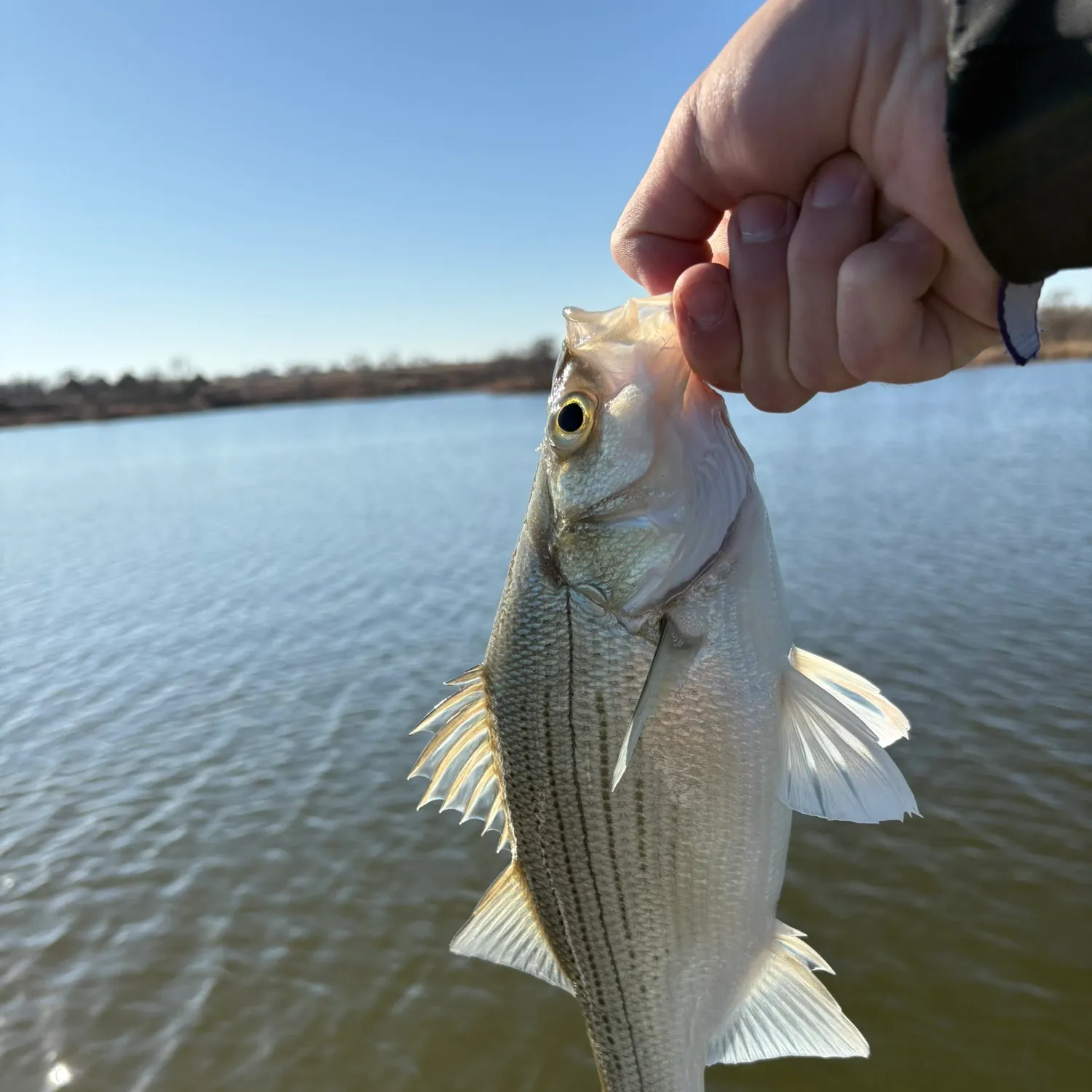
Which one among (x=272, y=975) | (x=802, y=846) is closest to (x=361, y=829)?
(x=272, y=975)

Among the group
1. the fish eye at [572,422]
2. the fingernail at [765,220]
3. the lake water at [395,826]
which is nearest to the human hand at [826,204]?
the fingernail at [765,220]

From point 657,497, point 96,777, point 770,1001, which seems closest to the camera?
point 657,497

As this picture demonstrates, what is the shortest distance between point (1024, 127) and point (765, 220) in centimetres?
66

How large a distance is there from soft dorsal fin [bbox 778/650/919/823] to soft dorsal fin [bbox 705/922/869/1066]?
0.46 m

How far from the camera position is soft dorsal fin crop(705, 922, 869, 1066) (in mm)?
2105

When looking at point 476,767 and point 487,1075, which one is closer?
point 476,767

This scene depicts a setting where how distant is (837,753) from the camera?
1970mm

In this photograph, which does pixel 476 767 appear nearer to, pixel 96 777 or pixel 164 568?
pixel 96 777

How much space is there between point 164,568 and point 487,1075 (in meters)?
14.1

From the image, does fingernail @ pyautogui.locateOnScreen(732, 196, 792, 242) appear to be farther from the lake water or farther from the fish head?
the lake water

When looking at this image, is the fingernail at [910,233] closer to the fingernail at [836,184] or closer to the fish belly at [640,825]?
the fingernail at [836,184]

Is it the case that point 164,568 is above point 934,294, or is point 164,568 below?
below

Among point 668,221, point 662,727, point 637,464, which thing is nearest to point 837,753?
point 662,727

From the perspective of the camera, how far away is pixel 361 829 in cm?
733
